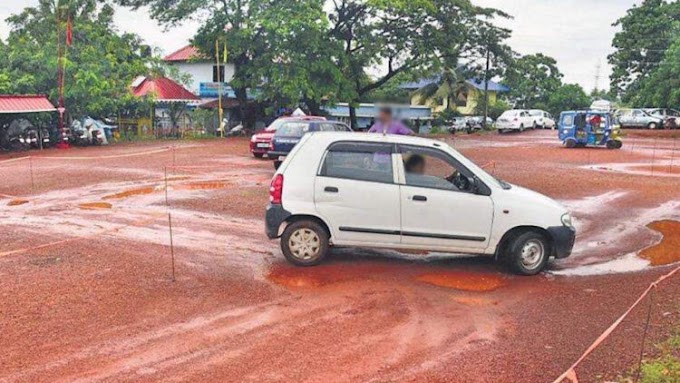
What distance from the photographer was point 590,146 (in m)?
29.3

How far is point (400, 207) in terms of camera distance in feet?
23.0

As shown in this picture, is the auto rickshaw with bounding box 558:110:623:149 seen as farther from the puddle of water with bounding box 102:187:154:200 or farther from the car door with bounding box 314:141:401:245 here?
the car door with bounding box 314:141:401:245

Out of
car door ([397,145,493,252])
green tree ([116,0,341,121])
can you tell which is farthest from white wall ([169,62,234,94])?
car door ([397,145,493,252])

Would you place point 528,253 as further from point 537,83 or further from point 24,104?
point 537,83

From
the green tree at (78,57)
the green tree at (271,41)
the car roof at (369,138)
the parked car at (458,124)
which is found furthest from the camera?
the parked car at (458,124)

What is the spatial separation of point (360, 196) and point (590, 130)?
81.7ft

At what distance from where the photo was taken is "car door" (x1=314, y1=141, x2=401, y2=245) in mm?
7043

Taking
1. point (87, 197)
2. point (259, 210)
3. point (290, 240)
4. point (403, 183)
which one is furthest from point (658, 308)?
point (87, 197)

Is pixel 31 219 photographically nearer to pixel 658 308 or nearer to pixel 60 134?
pixel 658 308

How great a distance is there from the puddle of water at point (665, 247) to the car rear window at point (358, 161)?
4.05 meters

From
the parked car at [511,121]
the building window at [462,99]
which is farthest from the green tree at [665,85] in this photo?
the building window at [462,99]

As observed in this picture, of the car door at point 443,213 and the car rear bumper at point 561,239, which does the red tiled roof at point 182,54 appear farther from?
the car rear bumper at point 561,239

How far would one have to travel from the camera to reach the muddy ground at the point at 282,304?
14.9 ft

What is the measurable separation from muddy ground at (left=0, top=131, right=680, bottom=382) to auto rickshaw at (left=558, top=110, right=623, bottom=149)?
60.7ft
